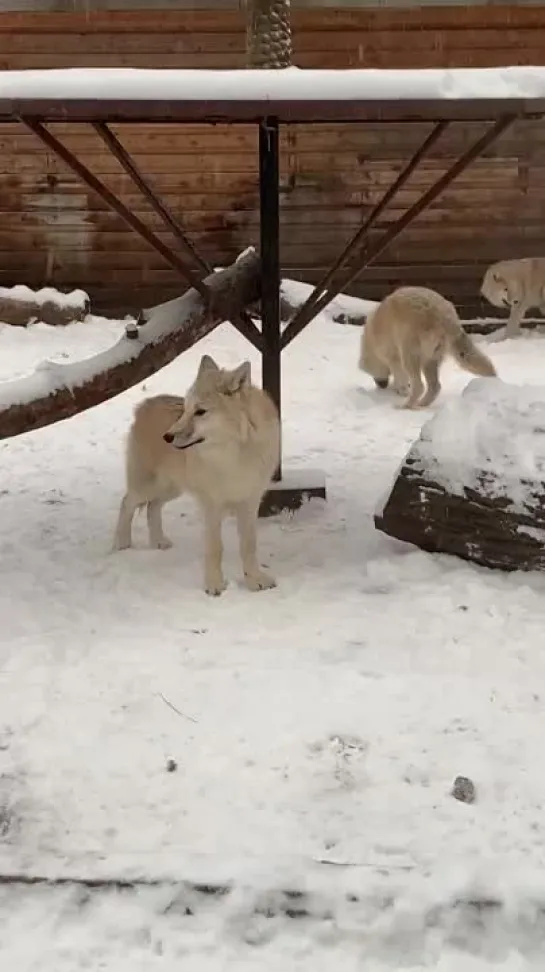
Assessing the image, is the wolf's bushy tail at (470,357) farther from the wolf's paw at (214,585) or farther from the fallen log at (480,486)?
the wolf's paw at (214,585)

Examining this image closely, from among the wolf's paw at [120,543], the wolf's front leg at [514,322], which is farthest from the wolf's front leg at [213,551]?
the wolf's front leg at [514,322]

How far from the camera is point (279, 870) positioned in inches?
106

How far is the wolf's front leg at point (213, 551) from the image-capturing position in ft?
14.9

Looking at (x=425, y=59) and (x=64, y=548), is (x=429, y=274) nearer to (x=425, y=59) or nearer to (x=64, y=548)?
(x=425, y=59)

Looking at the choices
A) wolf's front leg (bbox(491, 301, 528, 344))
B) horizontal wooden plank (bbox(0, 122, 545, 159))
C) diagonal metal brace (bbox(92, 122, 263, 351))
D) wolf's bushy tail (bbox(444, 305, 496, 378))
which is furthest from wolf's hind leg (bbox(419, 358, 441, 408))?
horizontal wooden plank (bbox(0, 122, 545, 159))

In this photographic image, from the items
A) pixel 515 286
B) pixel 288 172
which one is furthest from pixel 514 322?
pixel 288 172

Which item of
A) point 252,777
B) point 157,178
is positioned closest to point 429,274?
point 157,178

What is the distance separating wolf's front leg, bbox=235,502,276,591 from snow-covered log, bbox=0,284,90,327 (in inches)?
282

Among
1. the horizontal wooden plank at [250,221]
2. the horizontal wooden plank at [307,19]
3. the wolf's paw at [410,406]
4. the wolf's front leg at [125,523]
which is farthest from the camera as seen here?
the horizontal wooden plank at [250,221]

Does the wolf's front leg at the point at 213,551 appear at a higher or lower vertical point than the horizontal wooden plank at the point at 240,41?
lower

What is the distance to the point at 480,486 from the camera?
464 cm

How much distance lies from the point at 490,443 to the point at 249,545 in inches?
51.1

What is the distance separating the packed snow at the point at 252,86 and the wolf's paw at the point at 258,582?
214 centimetres

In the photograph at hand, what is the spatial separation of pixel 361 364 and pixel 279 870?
6532 millimetres
